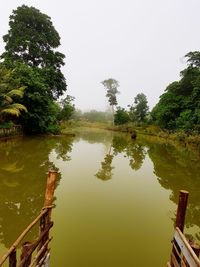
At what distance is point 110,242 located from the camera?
17.4ft

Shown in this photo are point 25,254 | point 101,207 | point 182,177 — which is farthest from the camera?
point 182,177

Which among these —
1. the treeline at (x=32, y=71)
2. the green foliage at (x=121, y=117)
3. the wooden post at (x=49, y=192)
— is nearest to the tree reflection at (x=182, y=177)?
the wooden post at (x=49, y=192)

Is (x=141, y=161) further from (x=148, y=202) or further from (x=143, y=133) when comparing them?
(x=143, y=133)

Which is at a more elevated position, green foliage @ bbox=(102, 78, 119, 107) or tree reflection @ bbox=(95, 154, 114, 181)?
green foliage @ bbox=(102, 78, 119, 107)

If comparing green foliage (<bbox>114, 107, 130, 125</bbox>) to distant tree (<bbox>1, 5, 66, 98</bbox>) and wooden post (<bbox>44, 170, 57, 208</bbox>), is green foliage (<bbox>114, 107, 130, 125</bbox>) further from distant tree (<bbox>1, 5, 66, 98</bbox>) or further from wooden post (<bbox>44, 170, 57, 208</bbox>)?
wooden post (<bbox>44, 170, 57, 208</bbox>)

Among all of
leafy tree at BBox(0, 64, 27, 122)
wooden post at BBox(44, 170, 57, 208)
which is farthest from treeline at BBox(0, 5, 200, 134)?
wooden post at BBox(44, 170, 57, 208)

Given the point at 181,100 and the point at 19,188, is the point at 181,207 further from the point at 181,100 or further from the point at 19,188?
the point at 181,100

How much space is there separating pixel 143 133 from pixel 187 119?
887cm

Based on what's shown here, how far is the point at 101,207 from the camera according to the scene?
7.37 m

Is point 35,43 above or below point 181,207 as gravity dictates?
above

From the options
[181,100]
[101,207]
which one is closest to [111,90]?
[181,100]

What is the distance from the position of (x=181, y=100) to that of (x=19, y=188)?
2977 cm

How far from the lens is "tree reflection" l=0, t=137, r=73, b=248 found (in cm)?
582

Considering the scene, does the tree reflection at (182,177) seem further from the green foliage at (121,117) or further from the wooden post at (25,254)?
the green foliage at (121,117)
